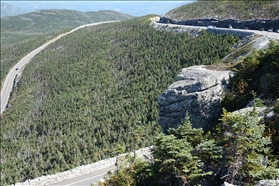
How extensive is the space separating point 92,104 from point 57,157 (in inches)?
633

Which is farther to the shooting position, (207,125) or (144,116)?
(144,116)

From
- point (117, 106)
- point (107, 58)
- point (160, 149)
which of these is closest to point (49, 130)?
point (117, 106)

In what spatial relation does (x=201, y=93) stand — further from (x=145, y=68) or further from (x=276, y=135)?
(x=145, y=68)

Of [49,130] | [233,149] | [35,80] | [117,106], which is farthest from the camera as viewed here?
[35,80]

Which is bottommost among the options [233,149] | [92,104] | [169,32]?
[92,104]

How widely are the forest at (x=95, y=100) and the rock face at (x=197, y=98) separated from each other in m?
4.08

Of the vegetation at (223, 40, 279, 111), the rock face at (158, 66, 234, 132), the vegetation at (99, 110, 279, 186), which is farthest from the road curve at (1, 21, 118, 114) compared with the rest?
the vegetation at (99, 110, 279, 186)

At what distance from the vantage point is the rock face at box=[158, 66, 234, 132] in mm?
20484

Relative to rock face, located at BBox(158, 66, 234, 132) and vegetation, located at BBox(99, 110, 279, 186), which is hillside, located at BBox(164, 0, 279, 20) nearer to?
rock face, located at BBox(158, 66, 234, 132)

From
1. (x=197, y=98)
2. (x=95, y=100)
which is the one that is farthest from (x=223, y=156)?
(x=95, y=100)

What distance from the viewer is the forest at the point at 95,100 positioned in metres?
37.9

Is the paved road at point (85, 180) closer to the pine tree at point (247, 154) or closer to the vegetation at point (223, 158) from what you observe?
the vegetation at point (223, 158)

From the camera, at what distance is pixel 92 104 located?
52406 mm

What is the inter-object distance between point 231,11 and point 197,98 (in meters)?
40.7
